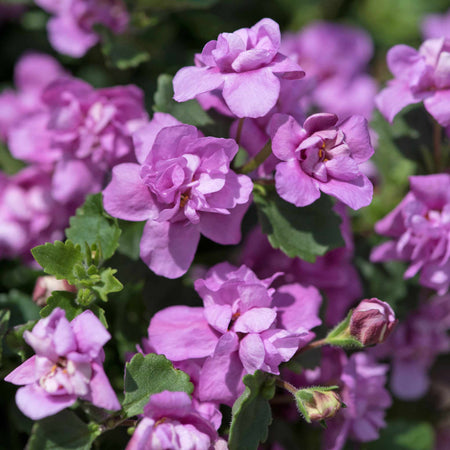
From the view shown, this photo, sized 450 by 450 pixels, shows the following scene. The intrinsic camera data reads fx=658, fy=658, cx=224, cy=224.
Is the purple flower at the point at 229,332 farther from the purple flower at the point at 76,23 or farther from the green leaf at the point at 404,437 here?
the purple flower at the point at 76,23

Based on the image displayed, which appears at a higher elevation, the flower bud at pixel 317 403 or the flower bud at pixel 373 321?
the flower bud at pixel 373 321

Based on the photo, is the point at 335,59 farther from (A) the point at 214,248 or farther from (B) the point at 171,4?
(A) the point at 214,248

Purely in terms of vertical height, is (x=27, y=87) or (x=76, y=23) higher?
(x=76, y=23)

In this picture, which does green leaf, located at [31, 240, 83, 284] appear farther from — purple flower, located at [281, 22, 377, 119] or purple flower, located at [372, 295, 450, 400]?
purple flower, located at [281, 22, 377, 119]

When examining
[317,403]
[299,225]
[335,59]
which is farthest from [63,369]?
[335,59]

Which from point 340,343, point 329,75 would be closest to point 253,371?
point 340,343

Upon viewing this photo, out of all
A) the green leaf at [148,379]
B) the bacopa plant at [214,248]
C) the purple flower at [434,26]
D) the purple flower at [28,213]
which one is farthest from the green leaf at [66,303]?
the purple flower at [434,26]

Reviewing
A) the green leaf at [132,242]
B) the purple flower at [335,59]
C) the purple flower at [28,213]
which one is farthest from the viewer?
the purple flower at [335,59]
